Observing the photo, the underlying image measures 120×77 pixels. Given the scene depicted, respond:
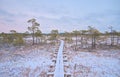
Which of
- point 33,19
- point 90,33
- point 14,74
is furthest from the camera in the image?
point 33,19

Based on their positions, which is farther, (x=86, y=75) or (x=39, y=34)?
(x=39, y=34)

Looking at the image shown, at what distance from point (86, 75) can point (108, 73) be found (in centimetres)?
200

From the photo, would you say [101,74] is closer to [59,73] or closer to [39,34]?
[59,73]

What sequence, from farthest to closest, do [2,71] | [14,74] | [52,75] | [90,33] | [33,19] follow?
[33,19]
[90,33]
[2,71]
[14,74]
[52,75]

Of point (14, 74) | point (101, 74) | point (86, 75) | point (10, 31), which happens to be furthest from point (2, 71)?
point (10, 31)

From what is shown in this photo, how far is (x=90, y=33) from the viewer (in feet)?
108

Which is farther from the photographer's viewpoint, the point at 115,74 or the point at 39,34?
the point at 39,34

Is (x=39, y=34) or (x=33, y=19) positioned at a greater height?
(x=33, y=19)

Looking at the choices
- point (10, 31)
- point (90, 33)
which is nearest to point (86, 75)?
point (90, 33)

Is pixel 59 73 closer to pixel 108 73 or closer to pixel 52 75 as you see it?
pixel 52 75

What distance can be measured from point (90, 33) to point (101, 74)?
2253 centimetres

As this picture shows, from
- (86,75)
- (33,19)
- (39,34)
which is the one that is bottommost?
(86,75)

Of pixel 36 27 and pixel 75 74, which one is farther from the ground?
pixel 36 27

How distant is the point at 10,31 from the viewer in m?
34.2
